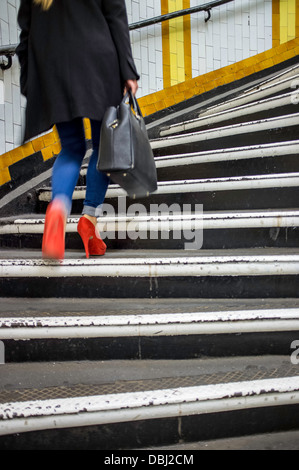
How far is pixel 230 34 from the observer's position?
3529 mm

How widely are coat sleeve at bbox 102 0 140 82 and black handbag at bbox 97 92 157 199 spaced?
0.12 metres

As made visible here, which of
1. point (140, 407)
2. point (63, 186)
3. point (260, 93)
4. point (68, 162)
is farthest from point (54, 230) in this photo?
point (260, 93)

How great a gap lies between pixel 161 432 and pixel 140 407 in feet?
0.28

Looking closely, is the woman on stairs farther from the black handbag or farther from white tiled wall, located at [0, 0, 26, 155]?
white tiled wall, located at [0, 0, 26, 155]

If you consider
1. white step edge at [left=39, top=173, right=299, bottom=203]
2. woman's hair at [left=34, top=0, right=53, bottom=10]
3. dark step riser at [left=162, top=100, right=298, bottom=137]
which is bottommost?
white step edge at [left=39, top=173, right=299, bottom=203]

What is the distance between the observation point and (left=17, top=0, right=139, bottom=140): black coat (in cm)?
132

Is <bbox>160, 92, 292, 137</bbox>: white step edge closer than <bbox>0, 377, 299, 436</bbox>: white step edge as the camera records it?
No

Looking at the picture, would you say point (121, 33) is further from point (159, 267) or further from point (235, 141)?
point (235, 141)

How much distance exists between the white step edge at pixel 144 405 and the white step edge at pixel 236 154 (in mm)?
1253

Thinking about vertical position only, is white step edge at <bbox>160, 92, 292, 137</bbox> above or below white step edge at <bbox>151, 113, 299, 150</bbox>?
above

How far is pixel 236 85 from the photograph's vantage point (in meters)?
3.55

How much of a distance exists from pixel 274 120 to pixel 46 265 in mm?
1524

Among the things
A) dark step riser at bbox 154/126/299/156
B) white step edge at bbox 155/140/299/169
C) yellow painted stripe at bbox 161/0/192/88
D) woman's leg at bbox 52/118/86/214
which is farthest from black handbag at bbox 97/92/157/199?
yellow painted stripe at bbox 161/0/192/88

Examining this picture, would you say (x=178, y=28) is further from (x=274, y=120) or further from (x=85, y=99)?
(x=85, y=99)
